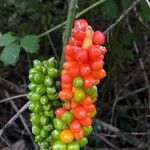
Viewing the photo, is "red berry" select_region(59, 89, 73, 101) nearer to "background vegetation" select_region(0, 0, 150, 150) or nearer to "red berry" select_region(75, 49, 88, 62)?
"red berry" select_region(75, 49, 88, 62)

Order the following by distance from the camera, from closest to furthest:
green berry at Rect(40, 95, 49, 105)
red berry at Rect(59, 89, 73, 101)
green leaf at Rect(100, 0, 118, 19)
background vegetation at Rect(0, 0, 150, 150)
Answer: red berry at Rect(59, 89, 73, 101) < green berry at Rect(40, 95, 49, 105) < green leaf at Rect(100, 0, 118, 19) < background vegetation at Rect(0, 0, 150, 150)

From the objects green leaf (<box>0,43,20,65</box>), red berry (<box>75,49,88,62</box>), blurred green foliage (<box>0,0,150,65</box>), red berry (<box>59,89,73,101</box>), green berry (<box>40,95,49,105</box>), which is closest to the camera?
red berry (<box>75,49,88,62</box>)

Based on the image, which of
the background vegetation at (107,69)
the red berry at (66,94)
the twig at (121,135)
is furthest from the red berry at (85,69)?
the twig at (121,135)

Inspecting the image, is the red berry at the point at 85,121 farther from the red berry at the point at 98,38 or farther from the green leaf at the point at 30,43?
the green leaf at the point at 30,43

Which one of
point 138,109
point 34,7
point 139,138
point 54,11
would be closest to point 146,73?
point 138,109

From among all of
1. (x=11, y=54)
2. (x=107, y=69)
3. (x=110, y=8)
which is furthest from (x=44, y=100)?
(x=107, y=69)

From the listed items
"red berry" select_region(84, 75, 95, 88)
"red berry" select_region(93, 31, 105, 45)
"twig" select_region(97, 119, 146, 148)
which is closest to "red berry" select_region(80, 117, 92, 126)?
"red berry" select_region(84, 75, 95, 88)

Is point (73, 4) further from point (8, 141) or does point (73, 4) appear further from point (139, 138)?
point (139, 138)
